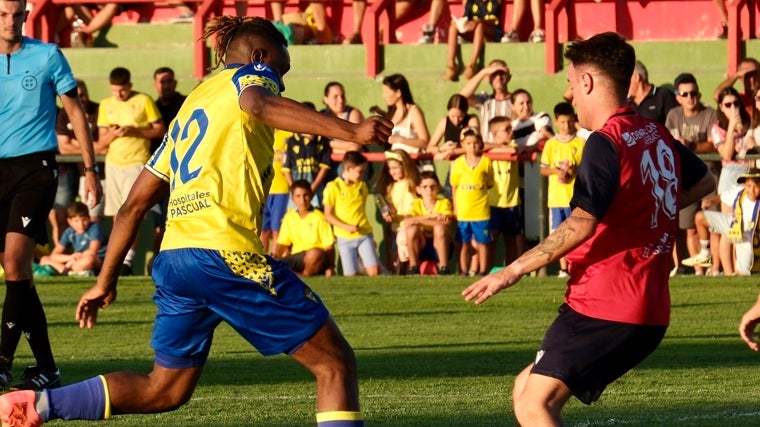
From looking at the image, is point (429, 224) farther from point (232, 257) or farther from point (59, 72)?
point (232, 257)

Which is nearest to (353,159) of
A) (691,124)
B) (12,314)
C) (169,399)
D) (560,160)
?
(560,160)

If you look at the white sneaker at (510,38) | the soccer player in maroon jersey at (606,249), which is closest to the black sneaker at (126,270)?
the white sneaker at (510,38)

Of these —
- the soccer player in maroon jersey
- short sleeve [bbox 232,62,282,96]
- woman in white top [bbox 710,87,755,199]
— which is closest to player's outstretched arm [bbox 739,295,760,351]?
the soccer player in maroon jersey

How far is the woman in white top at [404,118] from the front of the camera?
17.7 metres

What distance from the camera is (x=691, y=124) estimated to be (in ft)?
55.0

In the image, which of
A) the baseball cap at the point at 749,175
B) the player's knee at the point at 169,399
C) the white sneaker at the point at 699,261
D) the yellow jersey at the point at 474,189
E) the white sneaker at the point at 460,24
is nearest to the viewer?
the player's knee at the point at 169,399

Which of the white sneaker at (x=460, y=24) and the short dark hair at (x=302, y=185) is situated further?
the white sneaker at (x=460, y=24)

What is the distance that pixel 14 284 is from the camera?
30.8 feet

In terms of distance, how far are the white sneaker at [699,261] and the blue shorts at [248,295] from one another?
1101 cm

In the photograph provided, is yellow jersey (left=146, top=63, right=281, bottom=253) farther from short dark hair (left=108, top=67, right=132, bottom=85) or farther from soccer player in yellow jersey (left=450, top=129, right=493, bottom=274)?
short dark hair (left=108, top=67, right=132, bottom=85)

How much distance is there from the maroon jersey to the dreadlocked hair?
1.47m

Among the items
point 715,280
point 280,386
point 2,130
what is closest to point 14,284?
point 2,130

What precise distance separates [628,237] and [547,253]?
38 centimetres

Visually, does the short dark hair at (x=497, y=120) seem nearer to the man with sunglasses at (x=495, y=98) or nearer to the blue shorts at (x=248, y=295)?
the man with sunglasses at (x=495, y=98)
